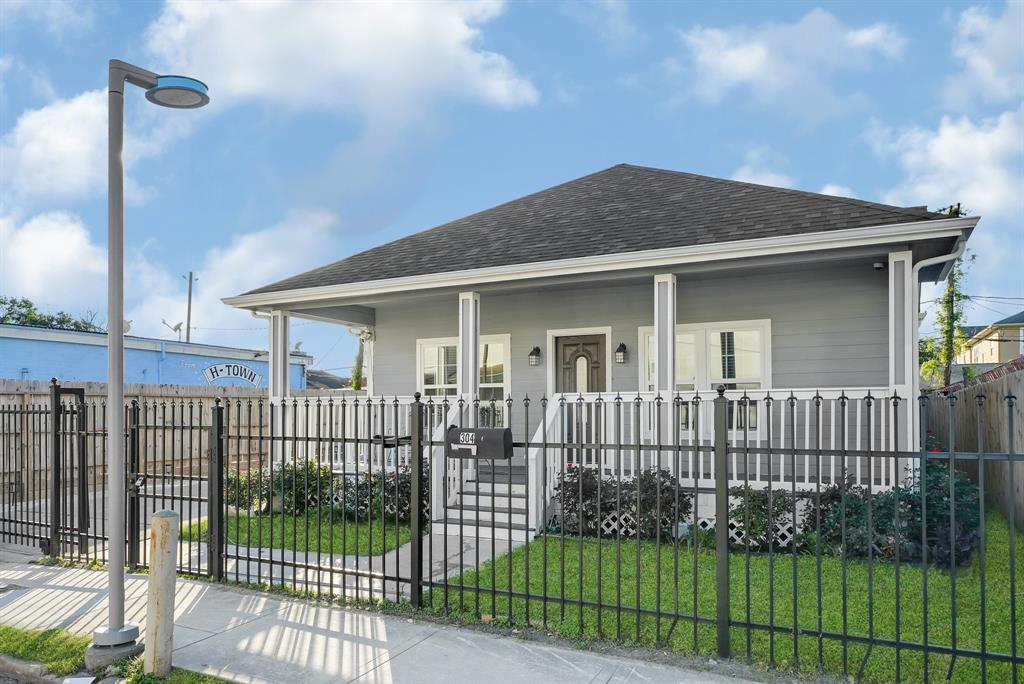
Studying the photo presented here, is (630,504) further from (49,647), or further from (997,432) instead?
(49,647)

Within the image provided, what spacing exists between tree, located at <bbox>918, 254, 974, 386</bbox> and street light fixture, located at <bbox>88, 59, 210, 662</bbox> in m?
23.2

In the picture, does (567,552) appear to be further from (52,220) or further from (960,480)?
(52,220)

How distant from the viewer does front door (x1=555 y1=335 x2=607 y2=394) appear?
11922mm

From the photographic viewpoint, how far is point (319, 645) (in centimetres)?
487

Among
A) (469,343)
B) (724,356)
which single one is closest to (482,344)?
(469,343)

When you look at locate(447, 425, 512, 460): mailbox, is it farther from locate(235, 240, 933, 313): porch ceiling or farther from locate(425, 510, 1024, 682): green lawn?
locate(235, 240, 933, 313): porch ceiling

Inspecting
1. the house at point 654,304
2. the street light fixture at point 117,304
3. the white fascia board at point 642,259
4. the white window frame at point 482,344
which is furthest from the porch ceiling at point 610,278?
the street light fixture at point 117,304

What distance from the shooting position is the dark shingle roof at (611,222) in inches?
379

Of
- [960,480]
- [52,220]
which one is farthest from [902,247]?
[52,220]

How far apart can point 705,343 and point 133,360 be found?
71.3ft

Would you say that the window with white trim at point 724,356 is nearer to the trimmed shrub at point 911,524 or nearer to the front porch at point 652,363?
the front porch at point 652,363

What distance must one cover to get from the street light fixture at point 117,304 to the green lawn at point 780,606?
231 centimetres

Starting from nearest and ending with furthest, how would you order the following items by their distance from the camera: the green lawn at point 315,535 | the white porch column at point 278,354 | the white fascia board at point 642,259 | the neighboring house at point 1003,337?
the green lawn at point 315,535 → the white fascia board at point 642,259 → the white porch column at point 278,354 → the neighboring house at point 1003,337

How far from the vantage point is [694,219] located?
10.7 m
